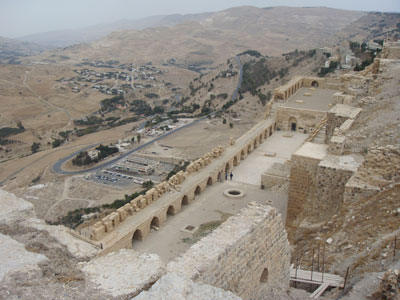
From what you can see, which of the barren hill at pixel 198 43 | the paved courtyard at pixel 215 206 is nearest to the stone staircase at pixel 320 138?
the paved courtyard at pixel 215 206

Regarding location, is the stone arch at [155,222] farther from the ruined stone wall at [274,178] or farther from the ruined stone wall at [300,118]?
the ruined stone wall at [300,118]

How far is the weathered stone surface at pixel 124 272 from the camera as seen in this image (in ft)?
13.8

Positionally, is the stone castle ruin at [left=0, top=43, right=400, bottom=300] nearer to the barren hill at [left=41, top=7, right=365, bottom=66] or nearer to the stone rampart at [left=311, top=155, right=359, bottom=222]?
the stone rampart at [left=311, top=155, right=359, bottom=222]

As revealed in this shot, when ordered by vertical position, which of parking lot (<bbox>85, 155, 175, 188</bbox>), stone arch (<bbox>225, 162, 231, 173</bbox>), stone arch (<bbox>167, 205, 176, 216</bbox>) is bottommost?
parking lot (<bbox>85, 155, 175, 188</bbox>)

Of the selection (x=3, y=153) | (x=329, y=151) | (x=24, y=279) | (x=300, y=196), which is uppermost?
(x=24, y=279)

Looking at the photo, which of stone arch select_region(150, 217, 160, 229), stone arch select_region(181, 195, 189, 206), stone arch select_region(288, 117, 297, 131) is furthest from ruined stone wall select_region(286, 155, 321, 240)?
stone arch select_region(288, 117, 297, 131)

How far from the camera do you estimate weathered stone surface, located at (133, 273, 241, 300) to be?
3982mm

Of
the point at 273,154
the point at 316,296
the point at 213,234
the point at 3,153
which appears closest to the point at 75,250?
the point at 213,234

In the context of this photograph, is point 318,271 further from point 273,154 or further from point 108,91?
point 108,91

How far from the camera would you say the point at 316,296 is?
6.88m

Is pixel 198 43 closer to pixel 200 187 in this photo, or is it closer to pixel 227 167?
pixel 227 167

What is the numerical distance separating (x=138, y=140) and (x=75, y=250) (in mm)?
42875

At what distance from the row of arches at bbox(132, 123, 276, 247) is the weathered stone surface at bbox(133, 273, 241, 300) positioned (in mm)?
8075

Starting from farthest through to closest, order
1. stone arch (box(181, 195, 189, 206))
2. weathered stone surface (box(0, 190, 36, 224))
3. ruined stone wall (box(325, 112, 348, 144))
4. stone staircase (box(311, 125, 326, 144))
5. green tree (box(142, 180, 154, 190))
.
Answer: green tree (box(142, 180, 154, 190))
stone staircase (box(311, 125, 326, 144))
ruined stone wall (box(325, 112, 348, 144))
stone arch (box(181, 195, 189, 206))
weathered stone surface (box(0, 190, 36, 224))
